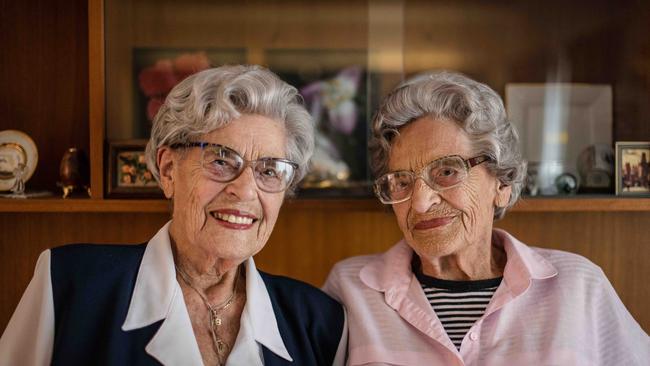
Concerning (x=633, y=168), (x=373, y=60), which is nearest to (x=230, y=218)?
(x=373, y=60)

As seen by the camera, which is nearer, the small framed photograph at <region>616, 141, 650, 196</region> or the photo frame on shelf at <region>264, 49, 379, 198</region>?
the small framed photograph at <region>616, 141, 650, 196</region>

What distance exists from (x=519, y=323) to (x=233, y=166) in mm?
891

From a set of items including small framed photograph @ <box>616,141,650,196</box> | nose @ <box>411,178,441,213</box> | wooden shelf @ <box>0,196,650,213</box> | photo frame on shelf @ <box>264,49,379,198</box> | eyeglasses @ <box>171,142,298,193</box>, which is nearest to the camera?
eyeglasses @ <box>171,142,298,193</box>

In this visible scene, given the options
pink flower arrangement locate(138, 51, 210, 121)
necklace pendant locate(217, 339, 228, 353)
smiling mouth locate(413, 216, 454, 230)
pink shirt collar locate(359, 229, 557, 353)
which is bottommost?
necklace pendant locate(217, 339, 228, 353)

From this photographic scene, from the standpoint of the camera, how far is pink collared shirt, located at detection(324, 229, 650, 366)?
5.28 ft

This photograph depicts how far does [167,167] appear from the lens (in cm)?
163

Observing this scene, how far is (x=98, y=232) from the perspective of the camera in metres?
2.19

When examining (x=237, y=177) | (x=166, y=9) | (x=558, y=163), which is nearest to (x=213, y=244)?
(x=237, y=177)

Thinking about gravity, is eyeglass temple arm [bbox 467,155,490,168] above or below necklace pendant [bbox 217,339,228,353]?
above

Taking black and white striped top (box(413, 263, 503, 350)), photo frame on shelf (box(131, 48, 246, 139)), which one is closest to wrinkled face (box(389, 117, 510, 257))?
black and white striped top (box(413, 263, 503, 350))

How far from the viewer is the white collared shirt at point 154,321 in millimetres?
1463

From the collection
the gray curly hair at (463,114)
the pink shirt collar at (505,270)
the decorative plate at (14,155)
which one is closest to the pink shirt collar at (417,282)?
the pink shirt collar at (505,270)

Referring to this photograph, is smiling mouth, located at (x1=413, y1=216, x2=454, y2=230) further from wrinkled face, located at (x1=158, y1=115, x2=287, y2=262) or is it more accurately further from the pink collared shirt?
wrinkled face, located at (x1=158, y1=115, x2=287, y2=262)

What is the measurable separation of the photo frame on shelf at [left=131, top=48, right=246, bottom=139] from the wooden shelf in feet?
0.94
